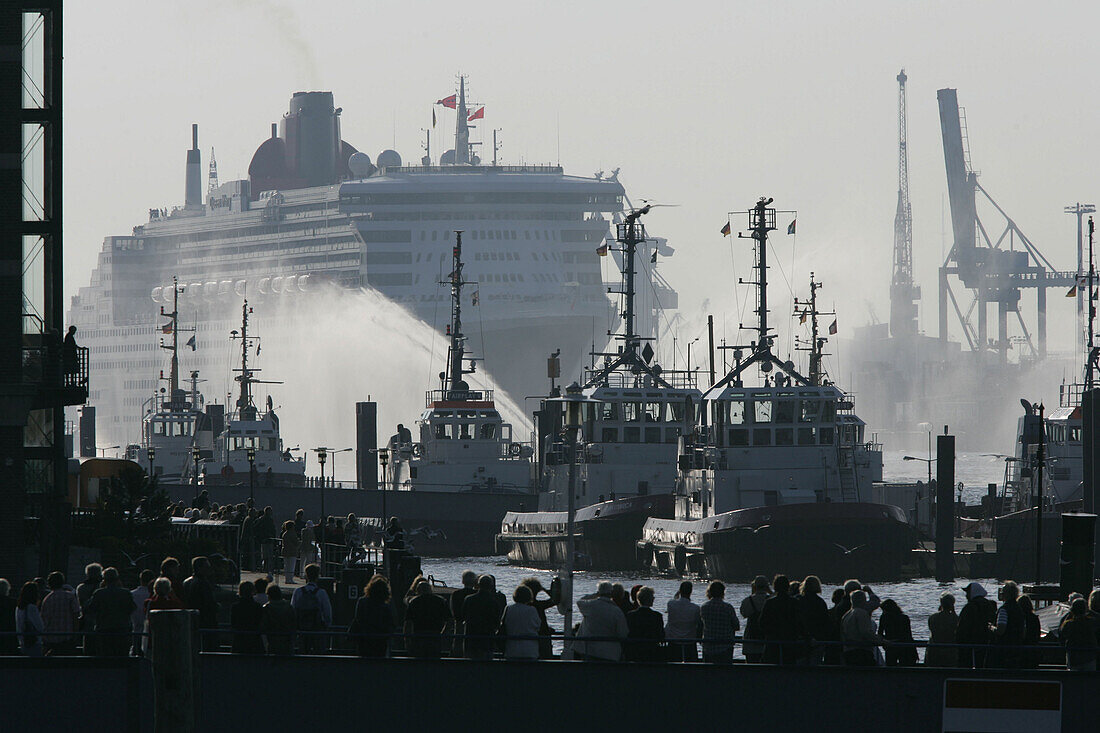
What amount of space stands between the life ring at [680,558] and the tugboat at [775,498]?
0.08 ft

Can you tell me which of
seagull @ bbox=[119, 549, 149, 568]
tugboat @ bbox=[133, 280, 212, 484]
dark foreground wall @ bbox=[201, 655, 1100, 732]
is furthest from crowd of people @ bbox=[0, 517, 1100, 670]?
tugboat @ bbox=[133, 280, 212, 484]

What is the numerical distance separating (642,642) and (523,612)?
4.05 ft

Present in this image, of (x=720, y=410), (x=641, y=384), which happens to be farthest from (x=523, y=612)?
(x=641, y=384)

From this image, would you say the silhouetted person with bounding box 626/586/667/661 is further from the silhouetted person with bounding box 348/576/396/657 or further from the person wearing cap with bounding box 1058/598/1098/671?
the person wearing cap with bounding box 1058/598/1098/671

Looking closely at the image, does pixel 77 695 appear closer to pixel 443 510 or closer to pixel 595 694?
pixel 595 694

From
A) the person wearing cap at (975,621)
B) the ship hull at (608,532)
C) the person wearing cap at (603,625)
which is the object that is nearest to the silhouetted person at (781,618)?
the person wearing cap at (603,625)

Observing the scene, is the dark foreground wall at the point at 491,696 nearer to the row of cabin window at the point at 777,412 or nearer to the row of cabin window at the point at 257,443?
the row of cabin window at the point at 777,412

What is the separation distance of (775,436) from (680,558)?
12.9 ft

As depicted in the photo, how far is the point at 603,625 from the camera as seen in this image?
19.0 metres

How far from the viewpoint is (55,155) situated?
102 ft

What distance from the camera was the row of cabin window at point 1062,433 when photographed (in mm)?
58688

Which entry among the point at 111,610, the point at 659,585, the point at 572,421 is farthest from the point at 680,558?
the point at 111,610

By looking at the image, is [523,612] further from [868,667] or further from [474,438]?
[474,438]

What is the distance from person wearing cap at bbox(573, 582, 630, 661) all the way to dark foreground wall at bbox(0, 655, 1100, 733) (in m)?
0.21
